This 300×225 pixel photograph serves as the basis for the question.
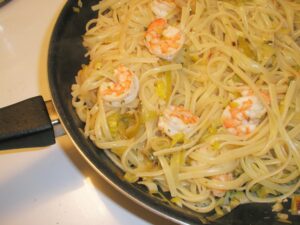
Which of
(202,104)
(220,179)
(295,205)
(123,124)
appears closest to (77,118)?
(123,124)

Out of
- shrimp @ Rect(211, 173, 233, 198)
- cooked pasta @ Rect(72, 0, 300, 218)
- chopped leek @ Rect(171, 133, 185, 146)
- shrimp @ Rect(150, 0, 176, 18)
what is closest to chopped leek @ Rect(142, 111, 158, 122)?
cooked pasta @ Rect(72, 0, 300, 218)

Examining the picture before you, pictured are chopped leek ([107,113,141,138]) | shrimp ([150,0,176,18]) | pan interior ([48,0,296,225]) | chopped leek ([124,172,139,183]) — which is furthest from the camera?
shrimp ([150,0,176,18])

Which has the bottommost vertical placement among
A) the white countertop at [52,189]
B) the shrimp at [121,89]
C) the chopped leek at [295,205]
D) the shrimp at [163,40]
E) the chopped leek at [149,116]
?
the chopped leek at [295,205]

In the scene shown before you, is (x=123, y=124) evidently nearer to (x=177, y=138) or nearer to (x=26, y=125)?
(x=177, y=138)

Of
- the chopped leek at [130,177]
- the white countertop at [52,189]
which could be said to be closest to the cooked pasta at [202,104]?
the chopped leek at [130,177]

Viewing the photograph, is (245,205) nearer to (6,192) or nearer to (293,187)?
(293,187)

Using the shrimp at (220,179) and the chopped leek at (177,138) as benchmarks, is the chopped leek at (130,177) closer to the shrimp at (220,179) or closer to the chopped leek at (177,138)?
the chopped leek at (177,138)

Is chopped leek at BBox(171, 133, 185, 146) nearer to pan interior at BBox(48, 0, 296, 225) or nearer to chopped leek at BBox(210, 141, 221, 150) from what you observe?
chopped leek at BBox(210, 141, 221, 150)

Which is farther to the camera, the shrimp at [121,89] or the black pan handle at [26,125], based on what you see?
the shrimp at [121,89]
